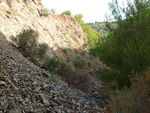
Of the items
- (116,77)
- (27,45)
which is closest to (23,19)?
(27,45)

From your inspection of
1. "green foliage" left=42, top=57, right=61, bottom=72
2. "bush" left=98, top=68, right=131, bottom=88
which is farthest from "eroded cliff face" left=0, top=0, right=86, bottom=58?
"bush" left=98, top=68, right=131, bottom=88

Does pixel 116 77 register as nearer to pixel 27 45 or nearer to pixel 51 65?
pixel 51 65

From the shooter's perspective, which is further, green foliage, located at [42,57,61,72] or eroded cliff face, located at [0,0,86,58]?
eroded cliff face, located at [0,0,86,58]

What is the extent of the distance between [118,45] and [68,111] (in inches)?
166

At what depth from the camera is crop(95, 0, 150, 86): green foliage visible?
490 centimetres

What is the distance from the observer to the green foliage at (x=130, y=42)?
4.90 metres

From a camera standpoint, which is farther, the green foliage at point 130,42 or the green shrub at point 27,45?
the green shrub at point 27,45

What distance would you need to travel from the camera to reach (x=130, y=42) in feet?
15.9

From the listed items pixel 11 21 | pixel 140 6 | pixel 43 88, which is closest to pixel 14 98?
pixel 43 88

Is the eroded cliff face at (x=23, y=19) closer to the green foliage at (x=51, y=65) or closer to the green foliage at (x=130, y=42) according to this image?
the green foliage at (x=51, y=65)

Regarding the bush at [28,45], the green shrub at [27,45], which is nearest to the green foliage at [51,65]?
the bush at [28,45]

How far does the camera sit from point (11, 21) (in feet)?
28.4

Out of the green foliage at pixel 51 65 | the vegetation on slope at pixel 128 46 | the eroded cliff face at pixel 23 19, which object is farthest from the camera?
the eroded cliff face at pixel 23 19

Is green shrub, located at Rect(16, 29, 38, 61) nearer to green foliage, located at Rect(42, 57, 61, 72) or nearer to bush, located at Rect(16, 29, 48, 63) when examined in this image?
bush, located at Rect(16, 29, 48, 63)
